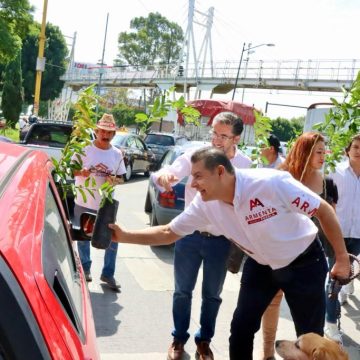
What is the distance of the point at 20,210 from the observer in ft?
3.95

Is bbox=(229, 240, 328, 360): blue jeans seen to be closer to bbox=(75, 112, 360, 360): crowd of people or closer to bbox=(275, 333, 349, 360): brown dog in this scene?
bbox=(75, 112, 360, 360): crowd of people

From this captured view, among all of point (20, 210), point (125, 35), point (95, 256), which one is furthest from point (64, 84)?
point (20, 210)

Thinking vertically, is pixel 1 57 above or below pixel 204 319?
above

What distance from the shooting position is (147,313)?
14.9 ft

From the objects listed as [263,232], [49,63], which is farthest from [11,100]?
[263,232]

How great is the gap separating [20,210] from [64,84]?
61.2m

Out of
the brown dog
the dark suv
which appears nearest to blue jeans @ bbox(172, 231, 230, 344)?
the brown dog

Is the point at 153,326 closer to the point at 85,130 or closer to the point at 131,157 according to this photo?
the point at 85,130

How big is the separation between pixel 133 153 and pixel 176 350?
39.1 feet

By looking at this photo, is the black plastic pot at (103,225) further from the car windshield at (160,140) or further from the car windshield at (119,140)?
the car windshield at (160,140)

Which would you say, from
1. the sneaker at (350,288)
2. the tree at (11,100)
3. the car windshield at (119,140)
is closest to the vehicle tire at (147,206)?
the sneaker at (350,288)

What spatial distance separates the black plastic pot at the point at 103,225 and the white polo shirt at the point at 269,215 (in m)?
0.65

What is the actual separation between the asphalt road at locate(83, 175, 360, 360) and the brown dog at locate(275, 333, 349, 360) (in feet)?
4.31

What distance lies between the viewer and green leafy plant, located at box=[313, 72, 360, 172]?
3854 millimetres
